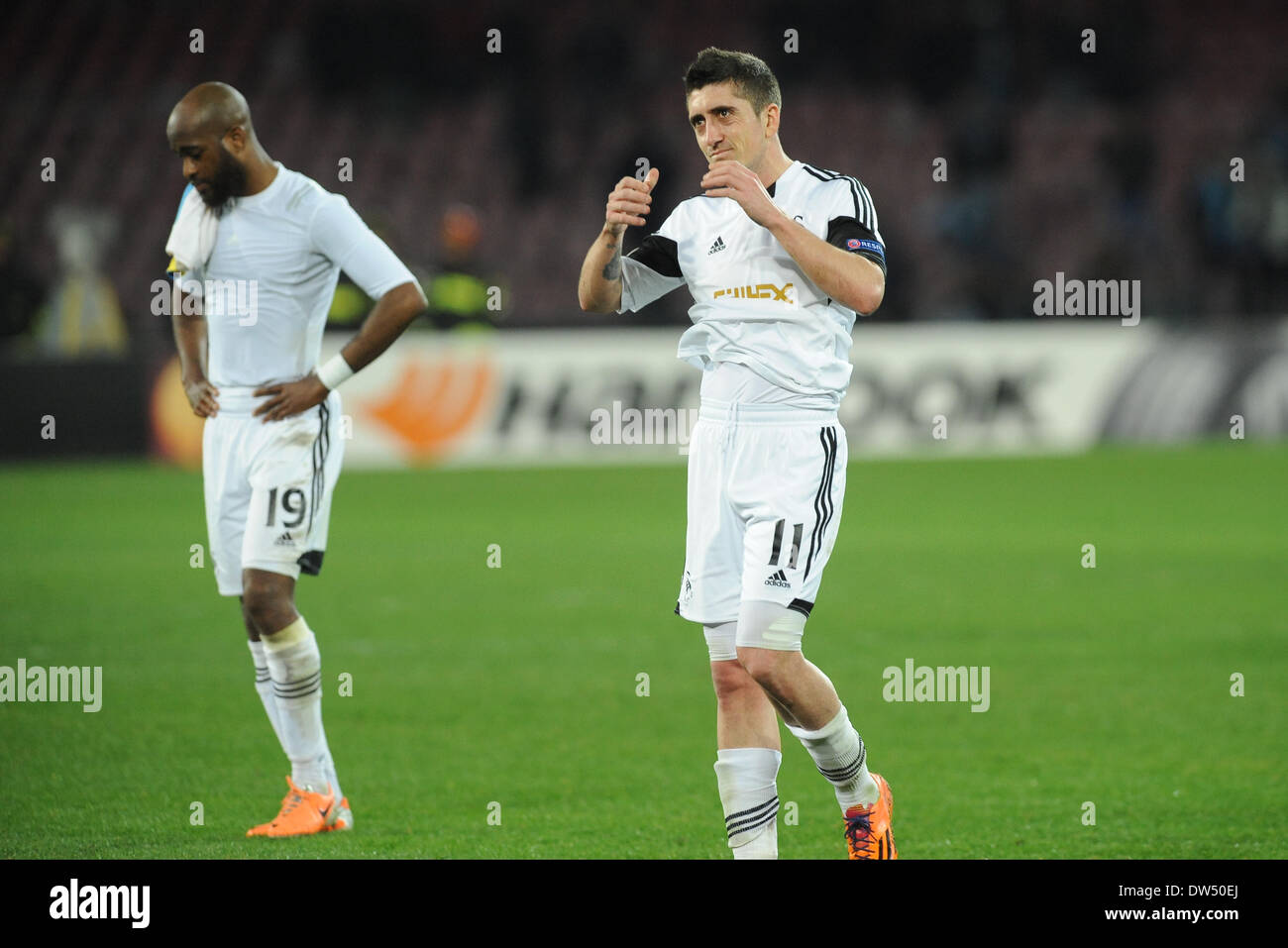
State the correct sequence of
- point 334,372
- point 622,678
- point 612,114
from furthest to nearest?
1. point 612,114
2. point 622,678
3. point 334,372

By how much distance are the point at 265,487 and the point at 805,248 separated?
83.4 inches

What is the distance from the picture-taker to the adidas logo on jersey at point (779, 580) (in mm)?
4691

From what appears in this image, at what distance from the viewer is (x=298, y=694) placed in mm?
5797

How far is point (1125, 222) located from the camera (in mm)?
24250

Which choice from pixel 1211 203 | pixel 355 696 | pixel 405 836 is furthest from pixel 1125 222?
pixel 405 836

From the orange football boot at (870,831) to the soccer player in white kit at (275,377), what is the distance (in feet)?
5.65

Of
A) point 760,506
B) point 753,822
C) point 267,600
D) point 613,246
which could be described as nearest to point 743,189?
point 613,246

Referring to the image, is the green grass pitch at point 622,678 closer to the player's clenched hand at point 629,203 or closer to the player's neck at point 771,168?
the player's clenched hand at point 629,203

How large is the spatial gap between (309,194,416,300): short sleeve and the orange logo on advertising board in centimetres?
1221

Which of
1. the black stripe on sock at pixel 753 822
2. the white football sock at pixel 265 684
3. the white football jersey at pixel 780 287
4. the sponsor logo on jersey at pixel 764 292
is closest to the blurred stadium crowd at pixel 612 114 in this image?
the white football sock at pixel 265 684

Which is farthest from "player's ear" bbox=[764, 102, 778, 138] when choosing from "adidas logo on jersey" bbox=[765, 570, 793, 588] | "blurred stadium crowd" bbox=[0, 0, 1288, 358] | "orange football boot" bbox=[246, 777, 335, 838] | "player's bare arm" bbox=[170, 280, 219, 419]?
"blurred stadium crowd" bbox=[0, 0, 1288, 358]

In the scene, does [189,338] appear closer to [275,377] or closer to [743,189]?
[275,377]

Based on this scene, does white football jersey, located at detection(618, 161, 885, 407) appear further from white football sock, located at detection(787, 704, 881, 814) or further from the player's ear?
white football sock, located at detection(787, 704, 881, 814)
